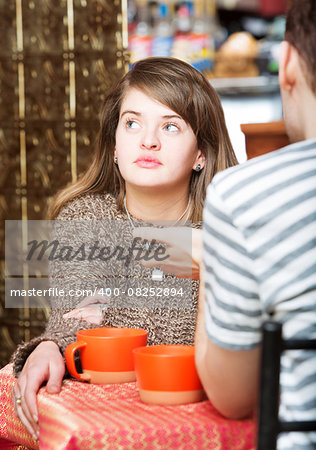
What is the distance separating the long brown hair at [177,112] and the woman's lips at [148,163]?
13 cm

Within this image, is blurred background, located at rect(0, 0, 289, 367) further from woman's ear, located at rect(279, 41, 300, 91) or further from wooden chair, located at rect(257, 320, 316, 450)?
wooden chair, located at rect(257, 320, 316, 450)

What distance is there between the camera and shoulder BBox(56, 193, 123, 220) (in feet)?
4.69

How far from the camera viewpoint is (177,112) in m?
1.38

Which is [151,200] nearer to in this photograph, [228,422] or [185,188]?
[185,188]

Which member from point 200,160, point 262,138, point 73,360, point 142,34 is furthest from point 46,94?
point 73,360

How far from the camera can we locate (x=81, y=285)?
1.26 m

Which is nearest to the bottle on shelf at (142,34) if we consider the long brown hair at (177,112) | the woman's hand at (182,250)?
the long brown hair at (177,112)

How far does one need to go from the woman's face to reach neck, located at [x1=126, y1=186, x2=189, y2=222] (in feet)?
0.12

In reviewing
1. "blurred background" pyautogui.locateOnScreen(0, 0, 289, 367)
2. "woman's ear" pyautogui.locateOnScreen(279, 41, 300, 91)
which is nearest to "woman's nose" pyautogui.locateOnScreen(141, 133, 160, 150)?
"woman's ear" pyautogui.locateOnScreen(279, 41, 300, 91)

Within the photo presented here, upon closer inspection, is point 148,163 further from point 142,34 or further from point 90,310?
point 142,34

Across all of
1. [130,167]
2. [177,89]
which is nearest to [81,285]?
[130,167]

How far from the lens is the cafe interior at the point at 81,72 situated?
2652 mm

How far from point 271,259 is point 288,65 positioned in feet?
0.78

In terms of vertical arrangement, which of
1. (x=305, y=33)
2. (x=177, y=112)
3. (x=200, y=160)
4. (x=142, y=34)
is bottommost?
(x=200, y=160)
